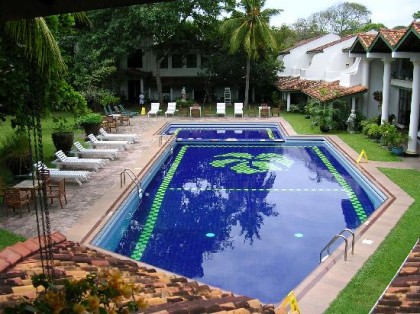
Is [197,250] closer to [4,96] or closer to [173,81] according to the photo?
[4,96]

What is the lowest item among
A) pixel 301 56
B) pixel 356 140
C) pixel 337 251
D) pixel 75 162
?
pixel 337 251

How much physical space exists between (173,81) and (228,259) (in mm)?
31441

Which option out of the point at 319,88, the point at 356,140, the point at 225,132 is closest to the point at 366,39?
the point at 319,88

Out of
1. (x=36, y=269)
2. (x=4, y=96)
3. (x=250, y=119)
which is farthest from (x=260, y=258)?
(x=250, y=119)

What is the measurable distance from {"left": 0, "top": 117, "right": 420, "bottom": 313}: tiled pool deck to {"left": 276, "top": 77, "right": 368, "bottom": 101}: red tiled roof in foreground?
20.9 ft

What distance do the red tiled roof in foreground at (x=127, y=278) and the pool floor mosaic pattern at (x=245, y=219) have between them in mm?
2242

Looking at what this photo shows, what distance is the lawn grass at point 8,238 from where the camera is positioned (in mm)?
10016

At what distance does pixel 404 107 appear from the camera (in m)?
24.0

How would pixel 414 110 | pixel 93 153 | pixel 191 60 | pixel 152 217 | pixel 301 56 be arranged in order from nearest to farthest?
pixel 152 217, pixel 414 110, pixel 93 153, pixel 301 56, pixel 191 60

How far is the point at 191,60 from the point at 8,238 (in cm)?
3259

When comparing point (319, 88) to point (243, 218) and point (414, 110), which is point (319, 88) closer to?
point (414, 110)

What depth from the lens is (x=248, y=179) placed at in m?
17.6

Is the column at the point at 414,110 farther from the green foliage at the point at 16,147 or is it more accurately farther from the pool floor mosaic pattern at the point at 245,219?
the green foliage at the point at 16,147

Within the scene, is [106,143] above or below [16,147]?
below
